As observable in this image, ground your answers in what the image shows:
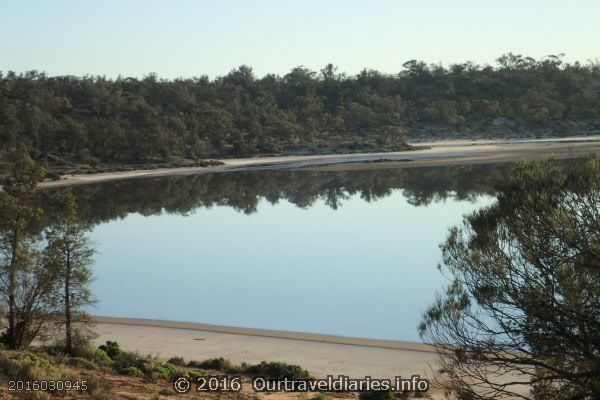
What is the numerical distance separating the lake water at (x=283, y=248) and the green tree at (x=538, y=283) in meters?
7.27

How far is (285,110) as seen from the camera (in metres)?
123

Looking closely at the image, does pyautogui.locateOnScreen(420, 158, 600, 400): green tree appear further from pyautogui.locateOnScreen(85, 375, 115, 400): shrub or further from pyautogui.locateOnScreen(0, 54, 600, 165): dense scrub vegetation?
pyautogui.locateOnScreen(0, 54, 600, 165): dense scrub vegetation

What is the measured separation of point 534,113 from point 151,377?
357ft

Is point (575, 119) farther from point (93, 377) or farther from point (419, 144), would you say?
point (93, 377)

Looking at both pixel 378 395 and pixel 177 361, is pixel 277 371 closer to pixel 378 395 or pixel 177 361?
pixel 177 361

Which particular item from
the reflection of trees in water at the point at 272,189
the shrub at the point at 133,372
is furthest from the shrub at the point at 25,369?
the reflection of trees in water at the point at 272,189

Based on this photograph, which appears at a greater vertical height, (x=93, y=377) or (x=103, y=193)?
(x=103, y=193)

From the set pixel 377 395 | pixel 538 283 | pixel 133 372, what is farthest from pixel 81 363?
pixel 538 283

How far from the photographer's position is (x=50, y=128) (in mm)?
79250

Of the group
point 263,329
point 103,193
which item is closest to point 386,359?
point 263,329

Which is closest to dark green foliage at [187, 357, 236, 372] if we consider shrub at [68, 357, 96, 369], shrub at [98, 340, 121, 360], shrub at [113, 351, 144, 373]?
shrub at [113, 351, 144, 373]

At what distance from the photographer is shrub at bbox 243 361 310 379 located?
52.3 feet

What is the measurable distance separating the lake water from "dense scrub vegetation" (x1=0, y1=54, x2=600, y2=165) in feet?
64.8

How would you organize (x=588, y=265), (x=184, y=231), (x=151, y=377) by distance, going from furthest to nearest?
(x=184, y=231) < (x=151, y=377) < (x=588, y=265)
